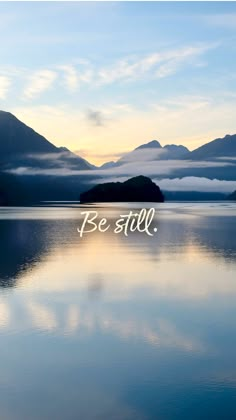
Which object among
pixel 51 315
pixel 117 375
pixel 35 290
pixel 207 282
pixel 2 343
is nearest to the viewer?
pixel 117 375

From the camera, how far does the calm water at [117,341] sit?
17344mm

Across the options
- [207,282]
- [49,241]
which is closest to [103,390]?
[207,282]

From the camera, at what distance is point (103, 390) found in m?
18.5

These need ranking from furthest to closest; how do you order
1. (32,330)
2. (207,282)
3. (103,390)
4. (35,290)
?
(207,282)
(35,290)
(32,330)
(103,390)

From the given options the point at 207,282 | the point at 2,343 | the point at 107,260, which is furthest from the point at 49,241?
the point at 2,343

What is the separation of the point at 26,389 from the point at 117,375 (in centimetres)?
339

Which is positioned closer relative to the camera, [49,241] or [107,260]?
[107,260]

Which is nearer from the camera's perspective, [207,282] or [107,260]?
[207,282]

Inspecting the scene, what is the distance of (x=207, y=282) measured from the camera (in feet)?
137

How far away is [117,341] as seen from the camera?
2483 cm

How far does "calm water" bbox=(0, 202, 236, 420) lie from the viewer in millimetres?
17344

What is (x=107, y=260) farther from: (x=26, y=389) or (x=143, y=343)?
(x=26, y=389)

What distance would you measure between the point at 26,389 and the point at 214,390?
20.6 feet

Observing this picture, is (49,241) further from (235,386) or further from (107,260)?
(235,386)
